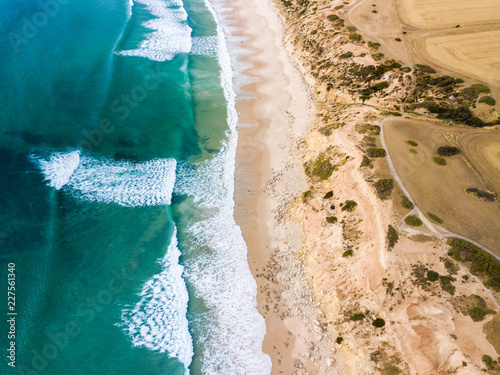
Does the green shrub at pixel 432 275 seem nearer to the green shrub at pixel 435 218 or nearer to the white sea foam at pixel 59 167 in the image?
the green shrub at pixel 435 218

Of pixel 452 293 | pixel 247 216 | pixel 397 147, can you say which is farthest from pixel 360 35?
pixel 452 293

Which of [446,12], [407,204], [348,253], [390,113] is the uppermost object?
[446,12]

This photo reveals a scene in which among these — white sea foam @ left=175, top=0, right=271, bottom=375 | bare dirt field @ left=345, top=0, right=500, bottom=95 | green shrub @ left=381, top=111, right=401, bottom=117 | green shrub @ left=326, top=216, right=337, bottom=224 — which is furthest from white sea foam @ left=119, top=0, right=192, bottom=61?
green shrub @ left=326, top=216, right=337, bottom=224

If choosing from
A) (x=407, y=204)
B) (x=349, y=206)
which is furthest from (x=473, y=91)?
(x=349, y=206)

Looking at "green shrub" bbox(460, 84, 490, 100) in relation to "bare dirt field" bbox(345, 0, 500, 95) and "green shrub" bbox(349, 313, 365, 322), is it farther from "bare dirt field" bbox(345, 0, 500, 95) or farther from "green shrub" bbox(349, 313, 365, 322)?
"green shrub" bbox(349, 313, 365, 322)

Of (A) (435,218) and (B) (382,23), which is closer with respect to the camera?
(A) (435,218)

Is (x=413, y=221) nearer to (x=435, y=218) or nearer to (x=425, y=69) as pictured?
(x=435, y=218)

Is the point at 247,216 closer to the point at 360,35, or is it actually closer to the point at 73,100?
the point at 73,100
